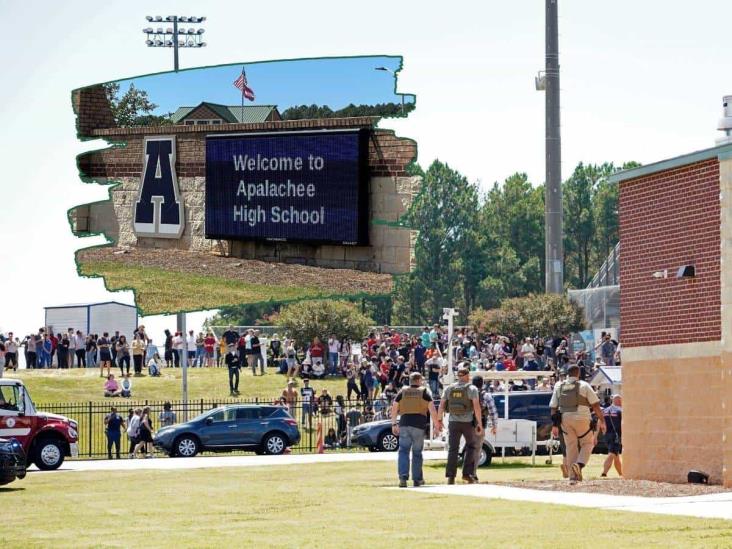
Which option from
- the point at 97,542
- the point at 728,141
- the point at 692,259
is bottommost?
the point at 97,542

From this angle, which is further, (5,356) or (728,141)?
(5,356)

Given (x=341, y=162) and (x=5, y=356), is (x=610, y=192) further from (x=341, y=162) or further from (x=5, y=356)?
(x=341, y=162)

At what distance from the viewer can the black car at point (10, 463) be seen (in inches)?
933

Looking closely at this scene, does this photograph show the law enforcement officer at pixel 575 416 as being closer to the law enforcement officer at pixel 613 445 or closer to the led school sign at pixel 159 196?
the law enforcement officer at pixel 613 445

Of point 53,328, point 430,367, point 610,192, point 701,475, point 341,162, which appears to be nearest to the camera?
point 701,475

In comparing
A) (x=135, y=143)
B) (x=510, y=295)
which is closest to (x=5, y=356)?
(x=135, y=143)

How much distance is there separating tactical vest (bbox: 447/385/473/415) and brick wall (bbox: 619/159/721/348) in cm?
255

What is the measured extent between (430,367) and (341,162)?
17.5m

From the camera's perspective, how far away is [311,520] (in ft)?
53.7

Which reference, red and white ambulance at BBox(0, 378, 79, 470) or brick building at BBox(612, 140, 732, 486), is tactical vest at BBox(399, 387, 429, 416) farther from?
red and white ambulance at BBox(0, 378, 79, 470)

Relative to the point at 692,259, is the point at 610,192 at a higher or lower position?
higher

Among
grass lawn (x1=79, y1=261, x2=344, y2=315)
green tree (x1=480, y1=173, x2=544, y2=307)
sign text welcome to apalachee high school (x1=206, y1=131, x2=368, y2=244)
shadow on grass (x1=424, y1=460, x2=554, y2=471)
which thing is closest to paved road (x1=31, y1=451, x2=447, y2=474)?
shadow on grass (x1=424, y1=460, x2=554, y2=471)

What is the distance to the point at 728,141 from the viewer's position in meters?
21.2

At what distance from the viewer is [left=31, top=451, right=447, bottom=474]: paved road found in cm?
3108
